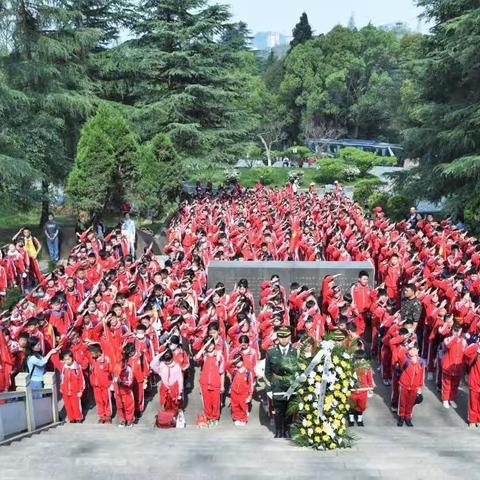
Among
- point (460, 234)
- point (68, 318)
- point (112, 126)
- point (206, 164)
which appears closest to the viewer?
point (68, 318)

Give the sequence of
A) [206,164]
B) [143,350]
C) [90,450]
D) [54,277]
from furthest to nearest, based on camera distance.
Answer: [206,164], [54,277], [143,350], [90,450]

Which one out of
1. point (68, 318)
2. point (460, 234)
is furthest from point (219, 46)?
point (68, 318)

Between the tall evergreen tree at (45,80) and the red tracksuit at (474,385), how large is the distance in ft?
43.2

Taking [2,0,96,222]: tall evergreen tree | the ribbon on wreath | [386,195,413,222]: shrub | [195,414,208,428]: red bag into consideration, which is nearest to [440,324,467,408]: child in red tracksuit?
the ribbon on wreath

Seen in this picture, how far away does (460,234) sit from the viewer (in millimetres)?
15547

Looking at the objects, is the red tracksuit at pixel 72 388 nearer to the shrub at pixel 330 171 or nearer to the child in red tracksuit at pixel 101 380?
the child in red tracksuit at pixel 101 380

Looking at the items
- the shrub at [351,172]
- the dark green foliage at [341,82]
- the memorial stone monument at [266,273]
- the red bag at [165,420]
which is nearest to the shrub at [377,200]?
the memorial stone monument at [266,273]

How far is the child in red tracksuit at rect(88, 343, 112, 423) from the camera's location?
862 cm

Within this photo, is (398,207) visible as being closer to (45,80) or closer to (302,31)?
(45,80)

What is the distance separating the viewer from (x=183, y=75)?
27250 millimetres

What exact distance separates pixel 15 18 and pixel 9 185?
→ 4.88 metres

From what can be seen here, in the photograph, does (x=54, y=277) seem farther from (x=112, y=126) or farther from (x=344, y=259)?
(x=112, y=126)

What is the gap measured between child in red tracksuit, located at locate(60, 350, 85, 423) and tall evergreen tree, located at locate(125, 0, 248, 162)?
1871 cm

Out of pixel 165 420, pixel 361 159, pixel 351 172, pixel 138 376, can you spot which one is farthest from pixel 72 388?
pixel 361 159
